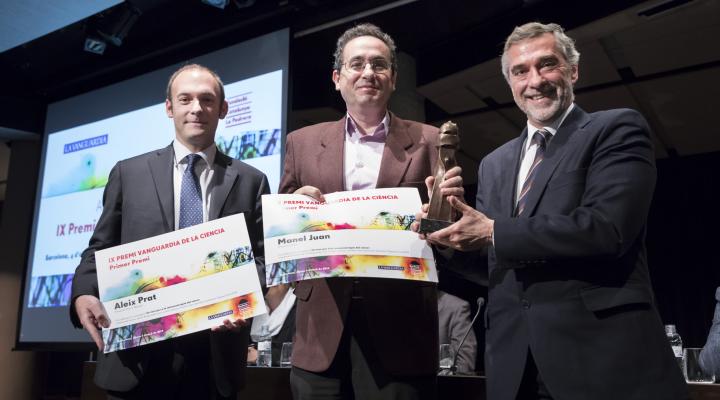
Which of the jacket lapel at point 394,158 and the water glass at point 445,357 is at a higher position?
→ the jacket lapel at point 394,158

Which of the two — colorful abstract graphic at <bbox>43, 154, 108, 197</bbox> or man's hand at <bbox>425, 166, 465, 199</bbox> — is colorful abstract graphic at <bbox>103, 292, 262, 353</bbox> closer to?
man's hand at <bbox>425, 166, 465, 199</bbox>

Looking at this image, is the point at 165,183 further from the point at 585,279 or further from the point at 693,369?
the point at 693,369

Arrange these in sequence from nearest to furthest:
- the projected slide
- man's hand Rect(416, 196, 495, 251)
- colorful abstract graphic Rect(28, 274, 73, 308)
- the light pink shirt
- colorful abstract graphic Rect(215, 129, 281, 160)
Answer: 1. man's hand Rect(416, 196, 495, 251)
2. the light pink shirt
3. colorful abstract graphic Rect(215, 129, 281, 160)
4. the projected slide
5. colorful abstract graphic Rect(28, 274, 73, 308)

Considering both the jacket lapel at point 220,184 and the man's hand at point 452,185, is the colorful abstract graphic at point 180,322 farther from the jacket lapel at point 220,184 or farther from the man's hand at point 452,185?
the man's hand at point 452,185

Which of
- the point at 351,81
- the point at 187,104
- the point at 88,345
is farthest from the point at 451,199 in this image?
the point at 88,345

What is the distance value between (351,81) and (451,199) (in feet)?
1.77

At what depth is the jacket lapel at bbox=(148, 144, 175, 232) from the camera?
178cm

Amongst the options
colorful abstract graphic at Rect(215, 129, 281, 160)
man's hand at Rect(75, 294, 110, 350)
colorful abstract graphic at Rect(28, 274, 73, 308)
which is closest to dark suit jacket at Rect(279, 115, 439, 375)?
man's hand at Rect(75, 294, 110, 350)

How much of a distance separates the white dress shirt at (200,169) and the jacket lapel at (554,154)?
949 millimetres

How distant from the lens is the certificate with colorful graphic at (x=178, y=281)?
5.39 feet

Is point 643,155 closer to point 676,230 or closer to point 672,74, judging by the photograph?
point 672,74

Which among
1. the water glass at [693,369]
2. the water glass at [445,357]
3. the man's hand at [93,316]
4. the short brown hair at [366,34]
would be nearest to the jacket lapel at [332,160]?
the short brown hair at [366,34]

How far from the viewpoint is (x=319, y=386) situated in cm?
150

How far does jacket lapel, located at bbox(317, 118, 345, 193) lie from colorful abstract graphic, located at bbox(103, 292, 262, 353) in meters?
0.36
